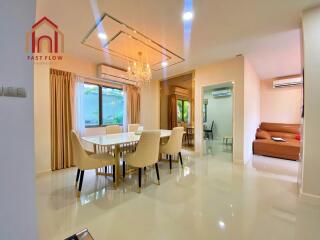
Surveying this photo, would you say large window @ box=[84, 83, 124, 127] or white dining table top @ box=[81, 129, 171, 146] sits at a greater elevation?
large window @ box=[84, 83, 124, 127]

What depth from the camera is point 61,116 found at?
3438 mm

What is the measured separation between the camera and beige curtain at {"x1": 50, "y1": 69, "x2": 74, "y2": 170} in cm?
331

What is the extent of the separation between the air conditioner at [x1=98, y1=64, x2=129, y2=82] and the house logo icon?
97 cm

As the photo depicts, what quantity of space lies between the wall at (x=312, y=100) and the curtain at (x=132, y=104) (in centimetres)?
414

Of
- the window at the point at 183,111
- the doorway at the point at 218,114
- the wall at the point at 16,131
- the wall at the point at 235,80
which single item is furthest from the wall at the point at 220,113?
Result: the wall at the point at 16,131

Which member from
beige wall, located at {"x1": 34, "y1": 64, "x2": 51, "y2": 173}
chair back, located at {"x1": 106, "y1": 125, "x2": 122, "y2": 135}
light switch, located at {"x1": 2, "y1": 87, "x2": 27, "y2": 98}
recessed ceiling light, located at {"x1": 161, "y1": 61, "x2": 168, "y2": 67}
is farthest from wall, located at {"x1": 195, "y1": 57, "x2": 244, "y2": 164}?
light switch, located at {"x1": 2, "y1": 87, "x2": 27, "y2": 98}

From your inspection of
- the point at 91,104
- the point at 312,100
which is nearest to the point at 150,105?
the point at 91,104

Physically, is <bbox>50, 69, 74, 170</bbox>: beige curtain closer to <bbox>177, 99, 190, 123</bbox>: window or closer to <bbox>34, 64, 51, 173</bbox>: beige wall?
<bbox>34, 64, 51, 173</bbox>: beige wall

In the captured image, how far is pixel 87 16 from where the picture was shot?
2184 millimetres

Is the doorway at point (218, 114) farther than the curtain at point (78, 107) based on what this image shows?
Yes

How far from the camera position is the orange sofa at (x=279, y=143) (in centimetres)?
403
